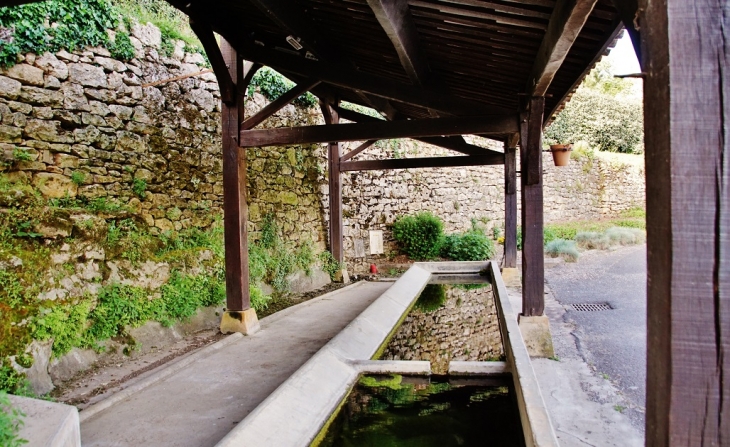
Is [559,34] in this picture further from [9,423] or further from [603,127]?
[603,127]

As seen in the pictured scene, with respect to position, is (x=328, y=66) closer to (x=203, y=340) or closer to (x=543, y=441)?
(x=203, y=340)

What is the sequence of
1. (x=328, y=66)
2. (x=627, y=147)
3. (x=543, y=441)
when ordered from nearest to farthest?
(x=543, y=441) < (x=328, y=66) < (x=627, y=147)

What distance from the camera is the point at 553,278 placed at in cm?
845

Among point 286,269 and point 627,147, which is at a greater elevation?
point 627,147

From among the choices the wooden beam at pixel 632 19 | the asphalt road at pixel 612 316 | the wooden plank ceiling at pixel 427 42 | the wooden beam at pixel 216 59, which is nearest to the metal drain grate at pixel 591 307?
the asphalt road at pixel 612 316

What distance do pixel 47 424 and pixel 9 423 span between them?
13 centimetres

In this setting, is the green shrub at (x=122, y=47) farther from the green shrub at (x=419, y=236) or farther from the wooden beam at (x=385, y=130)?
the green shrub at (x=419, y=236)

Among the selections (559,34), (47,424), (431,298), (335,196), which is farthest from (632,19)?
(335,196)

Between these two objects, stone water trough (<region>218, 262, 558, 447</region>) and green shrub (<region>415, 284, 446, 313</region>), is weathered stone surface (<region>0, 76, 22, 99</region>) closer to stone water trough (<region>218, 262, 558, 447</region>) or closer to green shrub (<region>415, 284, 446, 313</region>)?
stone water trough (<region>218, 262, 558, 447</region>)

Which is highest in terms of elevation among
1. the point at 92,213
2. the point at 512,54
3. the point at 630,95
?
the point at 630,95

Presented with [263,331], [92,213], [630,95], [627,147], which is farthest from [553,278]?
[630,95]

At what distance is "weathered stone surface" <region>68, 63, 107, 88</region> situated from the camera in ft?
14.4

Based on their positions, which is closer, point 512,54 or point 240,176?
point 512,54

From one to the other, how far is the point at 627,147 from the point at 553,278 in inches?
413
